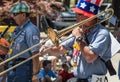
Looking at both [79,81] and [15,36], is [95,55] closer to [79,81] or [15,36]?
[79,81]

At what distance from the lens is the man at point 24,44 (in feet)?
17.2

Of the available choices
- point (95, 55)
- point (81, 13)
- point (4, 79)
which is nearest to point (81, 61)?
point (95, 55)

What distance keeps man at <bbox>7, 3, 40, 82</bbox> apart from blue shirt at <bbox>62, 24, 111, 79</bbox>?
1097mm

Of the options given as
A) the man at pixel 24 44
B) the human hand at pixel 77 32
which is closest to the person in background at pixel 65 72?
the man at pixel 24 44

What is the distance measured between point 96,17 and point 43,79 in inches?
156

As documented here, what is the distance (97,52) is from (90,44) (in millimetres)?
111

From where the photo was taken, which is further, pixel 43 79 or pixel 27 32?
pixel 43 79

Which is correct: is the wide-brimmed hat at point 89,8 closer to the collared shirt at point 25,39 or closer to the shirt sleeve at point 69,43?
the shirt sleeve at point 69,43

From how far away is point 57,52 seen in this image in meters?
4.58

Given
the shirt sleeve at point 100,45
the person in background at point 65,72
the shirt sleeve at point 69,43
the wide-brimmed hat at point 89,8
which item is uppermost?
the wide-brimmed hat at point 89,8

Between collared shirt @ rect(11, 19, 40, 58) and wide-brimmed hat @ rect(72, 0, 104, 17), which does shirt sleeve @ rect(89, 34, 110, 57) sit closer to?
wide-brimmed hat @ rect(72, 0, 104, 17)

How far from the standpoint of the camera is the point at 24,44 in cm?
527

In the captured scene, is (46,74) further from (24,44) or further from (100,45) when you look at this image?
(100,45)

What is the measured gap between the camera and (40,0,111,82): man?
411 centimetres
